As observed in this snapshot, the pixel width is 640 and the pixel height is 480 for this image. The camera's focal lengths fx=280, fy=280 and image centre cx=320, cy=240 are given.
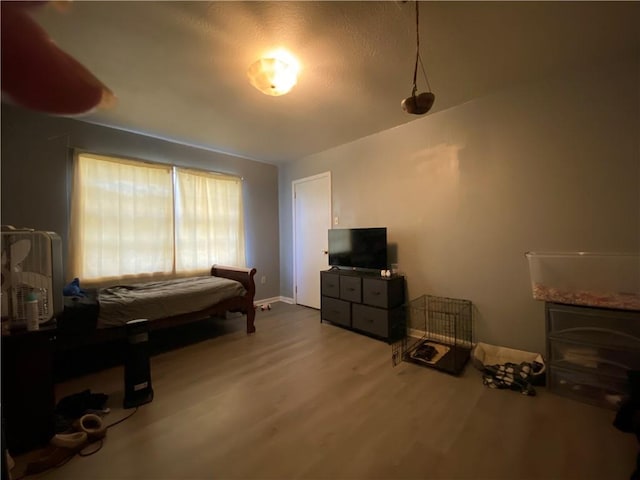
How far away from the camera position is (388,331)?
2.91m

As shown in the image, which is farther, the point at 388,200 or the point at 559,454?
the point at 388,200

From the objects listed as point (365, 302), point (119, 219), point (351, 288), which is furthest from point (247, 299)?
point (119, 219)

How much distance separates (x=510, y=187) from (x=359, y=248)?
1.61m

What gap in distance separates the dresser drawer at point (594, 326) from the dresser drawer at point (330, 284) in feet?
6.59

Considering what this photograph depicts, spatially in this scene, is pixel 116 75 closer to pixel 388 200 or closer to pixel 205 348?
pixel 205 348

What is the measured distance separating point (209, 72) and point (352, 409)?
262cm

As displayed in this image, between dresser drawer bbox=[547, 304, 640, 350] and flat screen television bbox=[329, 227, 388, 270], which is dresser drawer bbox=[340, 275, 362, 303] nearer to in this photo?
flat screen television bbox=[329, 227, 388, 270]

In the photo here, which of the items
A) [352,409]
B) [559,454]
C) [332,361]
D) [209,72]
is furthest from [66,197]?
[559,454]

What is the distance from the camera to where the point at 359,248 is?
338cm

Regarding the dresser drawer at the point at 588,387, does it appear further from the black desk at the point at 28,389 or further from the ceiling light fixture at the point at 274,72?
the black desk at the point at 28,389

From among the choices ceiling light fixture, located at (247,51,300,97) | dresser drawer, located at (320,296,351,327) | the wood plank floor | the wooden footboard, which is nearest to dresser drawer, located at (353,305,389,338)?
dresser drawer, located at (320,296,351,327)

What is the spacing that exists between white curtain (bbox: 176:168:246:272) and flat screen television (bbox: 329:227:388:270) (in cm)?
150

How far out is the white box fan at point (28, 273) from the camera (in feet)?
5.16

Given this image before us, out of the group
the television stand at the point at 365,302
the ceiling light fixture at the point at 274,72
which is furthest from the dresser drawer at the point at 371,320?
the ceiling light fixture at the point at 274,72
